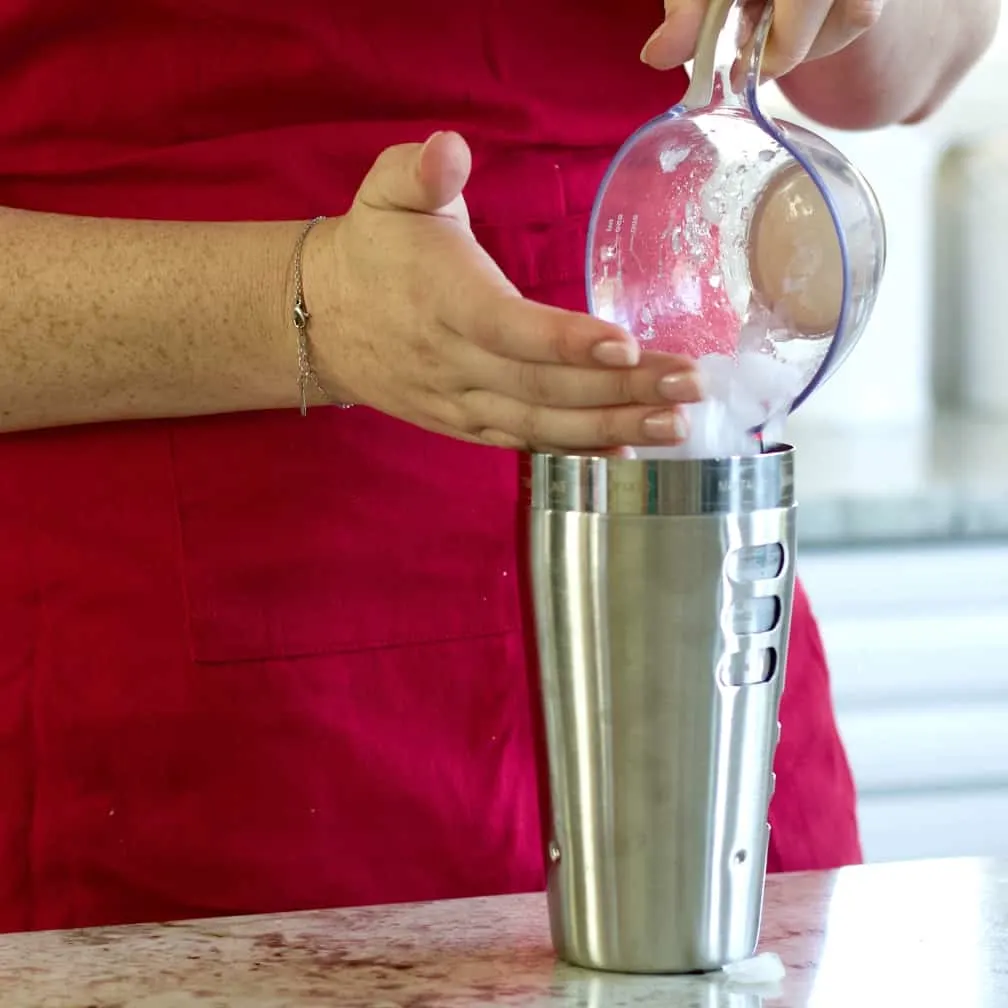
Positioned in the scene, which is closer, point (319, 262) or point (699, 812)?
point (699, 812)

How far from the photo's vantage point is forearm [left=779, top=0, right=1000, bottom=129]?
3.55ft

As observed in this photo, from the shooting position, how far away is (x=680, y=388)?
0.71 metres

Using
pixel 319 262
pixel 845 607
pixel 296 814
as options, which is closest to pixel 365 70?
pixel 319 262

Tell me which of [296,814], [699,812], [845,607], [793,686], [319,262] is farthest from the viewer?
[845,607]

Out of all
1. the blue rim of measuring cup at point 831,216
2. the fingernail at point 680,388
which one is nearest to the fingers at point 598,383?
the fingernail at point 680,388

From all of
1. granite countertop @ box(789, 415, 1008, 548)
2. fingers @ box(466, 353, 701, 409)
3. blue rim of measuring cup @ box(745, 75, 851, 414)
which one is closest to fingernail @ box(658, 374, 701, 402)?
fingers @ box(466, 353, 701, 409)

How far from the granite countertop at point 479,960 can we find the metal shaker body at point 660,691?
0.03 meters

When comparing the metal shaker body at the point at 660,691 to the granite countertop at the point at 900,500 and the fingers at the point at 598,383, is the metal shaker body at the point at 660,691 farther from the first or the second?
the granite countertop at the point at 900,500

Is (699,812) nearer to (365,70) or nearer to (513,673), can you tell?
(513,673)

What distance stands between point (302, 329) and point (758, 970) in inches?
15.5

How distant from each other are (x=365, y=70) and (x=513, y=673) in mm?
353

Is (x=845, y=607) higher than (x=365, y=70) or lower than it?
lower

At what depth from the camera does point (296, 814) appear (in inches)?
39.2

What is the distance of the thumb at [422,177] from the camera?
2.56 ft
